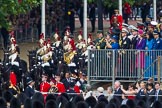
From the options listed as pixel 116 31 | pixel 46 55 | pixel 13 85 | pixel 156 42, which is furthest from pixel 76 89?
pixel 46 55

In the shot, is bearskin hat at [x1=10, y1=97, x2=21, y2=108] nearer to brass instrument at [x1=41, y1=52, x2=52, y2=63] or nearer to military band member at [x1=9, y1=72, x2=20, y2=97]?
military band member at [x1=9, y1=72, x2=20, y2=97]

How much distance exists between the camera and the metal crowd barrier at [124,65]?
42.3 metres

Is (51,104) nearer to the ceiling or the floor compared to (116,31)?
nearer to the floor

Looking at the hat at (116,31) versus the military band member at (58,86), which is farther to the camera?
the hat at (116,31)

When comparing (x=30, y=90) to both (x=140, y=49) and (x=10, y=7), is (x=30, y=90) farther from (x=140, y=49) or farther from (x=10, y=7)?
(x=10, y=7)

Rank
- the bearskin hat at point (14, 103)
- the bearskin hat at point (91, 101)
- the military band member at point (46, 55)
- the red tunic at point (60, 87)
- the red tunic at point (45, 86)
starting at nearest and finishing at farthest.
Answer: the bearskin hat at point (91, 101) → the bearskin hat at point (14, 103) → the red tunic at point (60, 87) → the red tunic at point (45, 86) → the military band member at point (46, 55)

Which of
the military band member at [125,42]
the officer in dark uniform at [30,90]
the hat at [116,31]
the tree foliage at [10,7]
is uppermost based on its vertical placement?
the tree foliage at [10,7]

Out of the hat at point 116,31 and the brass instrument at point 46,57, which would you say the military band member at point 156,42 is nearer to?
the hat at point 116,31

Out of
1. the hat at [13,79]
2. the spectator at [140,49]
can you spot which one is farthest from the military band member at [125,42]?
the hat at [13,79]

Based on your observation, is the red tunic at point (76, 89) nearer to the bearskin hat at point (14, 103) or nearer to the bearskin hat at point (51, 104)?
the bearskin hat at point (14, 103)

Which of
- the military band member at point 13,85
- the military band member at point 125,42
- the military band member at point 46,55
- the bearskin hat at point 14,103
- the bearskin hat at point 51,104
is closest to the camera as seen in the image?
the bearskin hat at point 51,104

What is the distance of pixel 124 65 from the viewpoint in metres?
42.9

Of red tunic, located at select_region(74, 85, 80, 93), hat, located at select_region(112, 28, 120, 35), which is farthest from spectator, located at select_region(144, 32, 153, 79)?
red tunic, located at select_region(74, 85, 80, 93)

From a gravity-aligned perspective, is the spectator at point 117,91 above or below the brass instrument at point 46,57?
below
